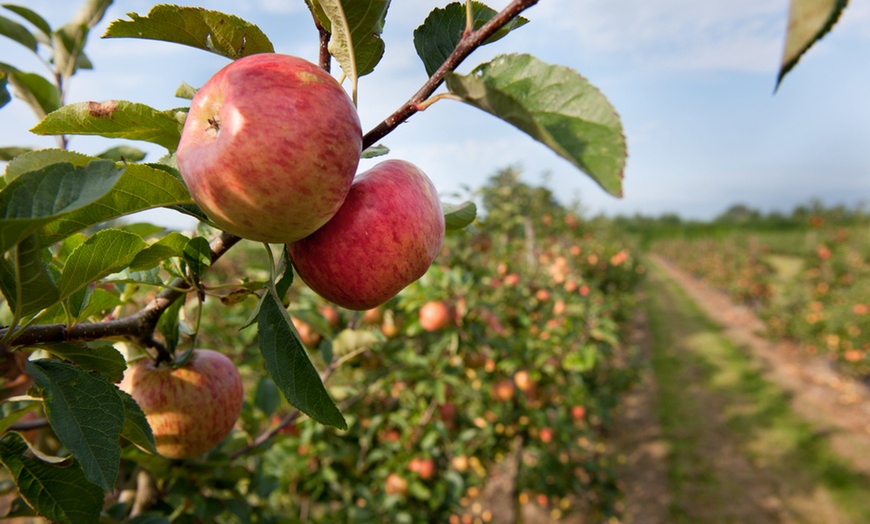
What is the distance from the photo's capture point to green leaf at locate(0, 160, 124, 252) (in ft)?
1.46

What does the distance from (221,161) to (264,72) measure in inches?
4.3

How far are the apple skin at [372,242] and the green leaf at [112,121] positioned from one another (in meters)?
0.21

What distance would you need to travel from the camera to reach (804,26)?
0.93ft

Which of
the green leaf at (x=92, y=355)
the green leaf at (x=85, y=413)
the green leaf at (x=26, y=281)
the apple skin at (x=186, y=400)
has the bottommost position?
the apple skin at (x=186, y=400)

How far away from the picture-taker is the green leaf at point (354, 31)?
1.81ft

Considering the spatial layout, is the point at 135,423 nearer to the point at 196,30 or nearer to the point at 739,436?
the point at 196,30

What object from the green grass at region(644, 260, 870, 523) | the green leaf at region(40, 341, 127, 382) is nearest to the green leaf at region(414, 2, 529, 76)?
the green leaf at region(40, 341, 127, 382)

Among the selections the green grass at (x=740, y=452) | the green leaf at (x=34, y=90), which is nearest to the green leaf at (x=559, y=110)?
the green leaf at (x=34, y=90)

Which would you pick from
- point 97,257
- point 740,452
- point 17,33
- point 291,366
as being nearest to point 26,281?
point 97,257

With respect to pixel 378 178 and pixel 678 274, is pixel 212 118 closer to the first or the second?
pixel 378 178

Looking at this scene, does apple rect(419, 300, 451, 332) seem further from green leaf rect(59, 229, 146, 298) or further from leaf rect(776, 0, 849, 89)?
leaf rect(776, 0, 849, 89)

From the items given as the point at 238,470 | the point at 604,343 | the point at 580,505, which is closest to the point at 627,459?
the point at 580,505

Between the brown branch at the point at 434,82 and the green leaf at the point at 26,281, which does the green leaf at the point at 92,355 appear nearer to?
the green leaf at the point at 26,281

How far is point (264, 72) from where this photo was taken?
0.53 meters
